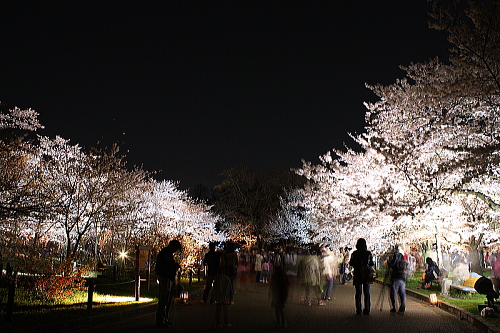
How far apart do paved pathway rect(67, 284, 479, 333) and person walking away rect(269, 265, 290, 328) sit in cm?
25

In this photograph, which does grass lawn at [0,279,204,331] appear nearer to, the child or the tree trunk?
the child

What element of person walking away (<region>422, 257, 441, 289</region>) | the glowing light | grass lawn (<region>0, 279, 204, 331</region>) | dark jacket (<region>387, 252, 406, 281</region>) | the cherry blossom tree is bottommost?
the glowing light

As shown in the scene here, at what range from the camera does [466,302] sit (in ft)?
41.9

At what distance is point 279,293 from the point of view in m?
8.81

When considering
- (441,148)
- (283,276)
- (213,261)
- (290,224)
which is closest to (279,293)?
(283,276)

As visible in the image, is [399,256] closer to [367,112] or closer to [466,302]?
[466,302]

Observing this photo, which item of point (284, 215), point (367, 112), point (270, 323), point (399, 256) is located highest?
point (367, 112)

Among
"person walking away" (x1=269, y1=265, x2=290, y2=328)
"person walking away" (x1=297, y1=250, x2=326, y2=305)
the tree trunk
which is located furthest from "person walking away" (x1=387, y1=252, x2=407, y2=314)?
the tree trunk

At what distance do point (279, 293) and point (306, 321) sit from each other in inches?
56.1

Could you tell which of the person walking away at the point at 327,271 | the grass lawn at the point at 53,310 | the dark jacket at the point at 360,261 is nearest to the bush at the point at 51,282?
the grass lawn at the point at 53,310

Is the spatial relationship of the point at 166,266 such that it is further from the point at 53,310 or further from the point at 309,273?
the point at 309,273

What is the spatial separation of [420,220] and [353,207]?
15.1ft

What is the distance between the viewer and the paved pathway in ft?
28.0

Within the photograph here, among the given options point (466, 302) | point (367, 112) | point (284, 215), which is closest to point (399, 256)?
point (466, 302)
